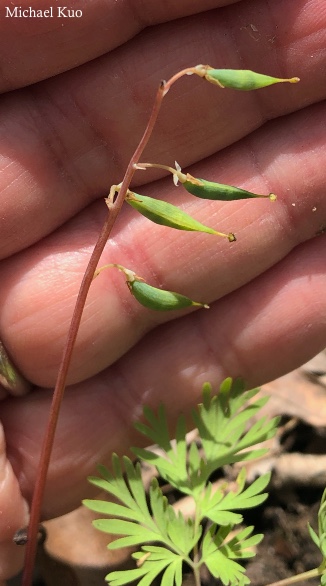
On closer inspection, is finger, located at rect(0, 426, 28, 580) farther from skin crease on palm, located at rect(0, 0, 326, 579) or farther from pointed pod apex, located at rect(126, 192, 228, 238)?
pointed pod apex, located at rect(126, 192, 228, 238)

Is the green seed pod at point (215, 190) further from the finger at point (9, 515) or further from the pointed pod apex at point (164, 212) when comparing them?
the finger at point (9, 515)

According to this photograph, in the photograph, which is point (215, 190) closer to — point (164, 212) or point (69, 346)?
point (164, 212)

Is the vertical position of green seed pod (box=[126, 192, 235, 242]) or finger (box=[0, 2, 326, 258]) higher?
finger (box=[0, 2, 326, 258])

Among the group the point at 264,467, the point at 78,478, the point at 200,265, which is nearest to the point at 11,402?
the point at 78,478

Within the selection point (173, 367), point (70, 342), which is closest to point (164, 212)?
point (70, 342)

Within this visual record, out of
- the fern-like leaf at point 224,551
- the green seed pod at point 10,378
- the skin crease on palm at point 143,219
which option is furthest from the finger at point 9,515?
the fern-like leaf at point 224,551

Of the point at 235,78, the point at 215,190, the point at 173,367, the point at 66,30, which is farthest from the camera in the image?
the point at 173,367

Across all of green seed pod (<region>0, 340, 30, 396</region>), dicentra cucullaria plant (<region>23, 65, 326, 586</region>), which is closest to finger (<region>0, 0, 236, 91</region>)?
dicentra cucullaria plant (<region>23, 65, 326, 586</region>)
